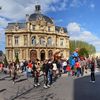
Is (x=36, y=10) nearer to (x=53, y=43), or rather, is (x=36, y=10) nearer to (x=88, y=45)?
(x=53, y=43)

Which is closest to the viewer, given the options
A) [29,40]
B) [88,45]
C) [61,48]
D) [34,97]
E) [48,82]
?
[34,97]

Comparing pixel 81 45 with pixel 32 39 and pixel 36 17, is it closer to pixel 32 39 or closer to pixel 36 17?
pixel 36 17

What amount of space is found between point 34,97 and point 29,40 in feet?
222

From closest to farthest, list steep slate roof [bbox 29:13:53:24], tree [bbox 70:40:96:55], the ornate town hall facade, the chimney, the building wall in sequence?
1. the building wall
2. the ornate town hall facade
3. steep slate roof [bbox 29:13:53:24]
4. the chimney
5. tree [bbox 70:40:96:55]

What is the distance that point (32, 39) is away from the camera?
84.6 m

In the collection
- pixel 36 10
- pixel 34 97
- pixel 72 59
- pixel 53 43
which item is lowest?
pixel 34 97

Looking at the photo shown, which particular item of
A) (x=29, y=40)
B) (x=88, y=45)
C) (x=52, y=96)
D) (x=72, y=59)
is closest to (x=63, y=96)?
(x=52, y=96)

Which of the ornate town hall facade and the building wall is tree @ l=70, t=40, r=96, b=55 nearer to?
the ornate town hall facade

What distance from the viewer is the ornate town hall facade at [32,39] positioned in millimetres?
83619

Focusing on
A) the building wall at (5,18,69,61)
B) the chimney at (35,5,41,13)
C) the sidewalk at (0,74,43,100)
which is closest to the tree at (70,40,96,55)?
the chimney at (35,5,41,13)

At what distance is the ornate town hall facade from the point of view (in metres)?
83.6

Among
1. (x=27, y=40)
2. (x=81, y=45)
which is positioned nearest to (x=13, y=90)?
(x=27, y=40)

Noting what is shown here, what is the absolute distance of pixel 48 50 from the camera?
8538 cm

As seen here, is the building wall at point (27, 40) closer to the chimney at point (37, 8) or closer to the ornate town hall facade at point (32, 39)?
the ornate town hall facade at point (32, 39)
